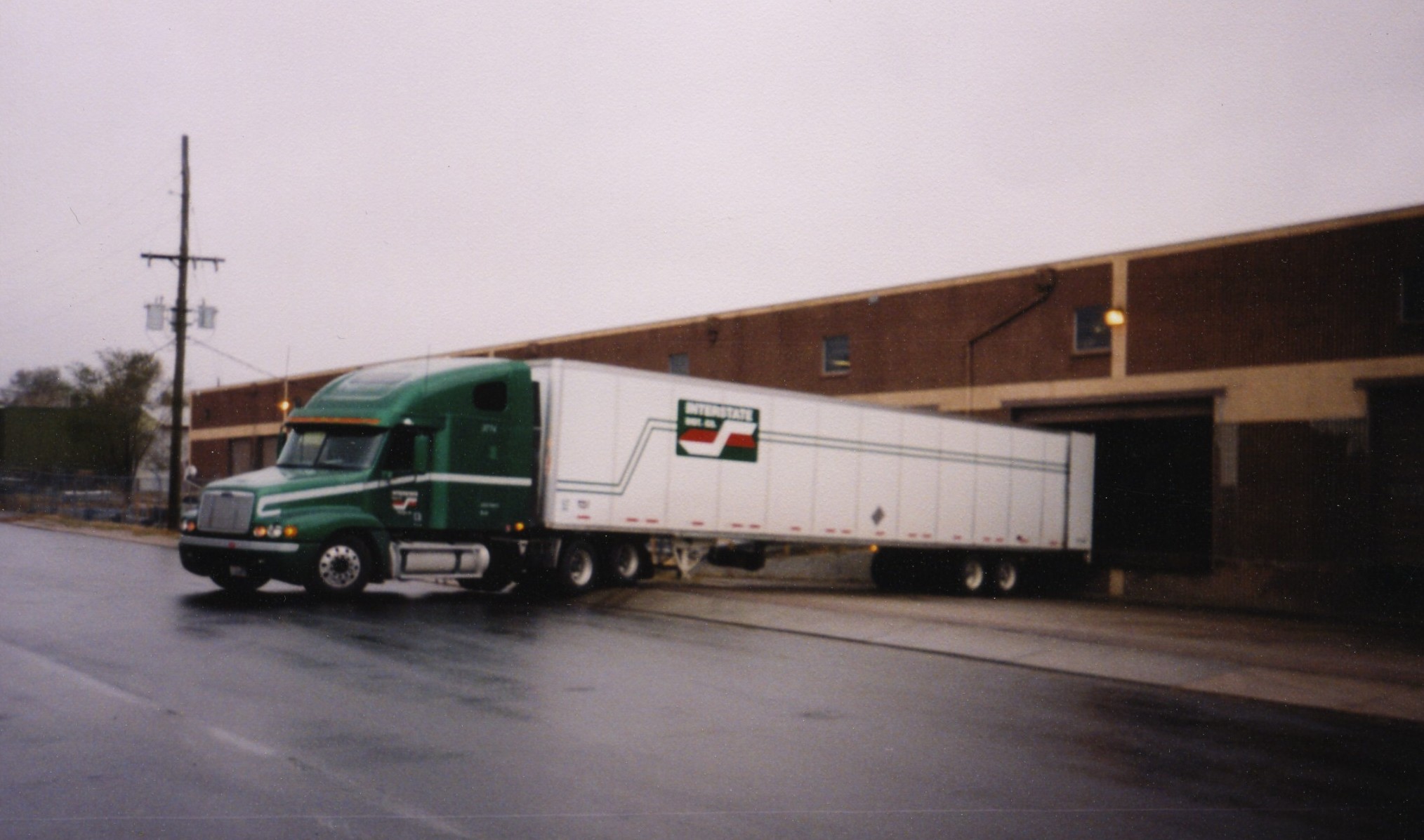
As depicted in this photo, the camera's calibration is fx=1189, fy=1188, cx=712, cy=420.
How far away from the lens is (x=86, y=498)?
148 feet

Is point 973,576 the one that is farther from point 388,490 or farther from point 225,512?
point 225,512

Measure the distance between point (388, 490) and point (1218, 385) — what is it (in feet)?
57.0

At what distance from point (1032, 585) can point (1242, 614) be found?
19.9 ft

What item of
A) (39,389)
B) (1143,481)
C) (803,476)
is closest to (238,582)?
(803,476)

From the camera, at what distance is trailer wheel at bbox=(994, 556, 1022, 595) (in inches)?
1020

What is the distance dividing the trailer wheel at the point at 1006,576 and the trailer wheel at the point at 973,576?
301 millimetres

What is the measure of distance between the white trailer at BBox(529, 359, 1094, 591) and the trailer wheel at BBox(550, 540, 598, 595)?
1.19ft

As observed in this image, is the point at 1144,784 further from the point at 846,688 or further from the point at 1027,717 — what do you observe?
the point at 846,688

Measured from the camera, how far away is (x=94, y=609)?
44.4 feet

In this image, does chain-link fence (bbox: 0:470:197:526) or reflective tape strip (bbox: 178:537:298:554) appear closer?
reflective tape strip (bbox: 178:537:298:554)

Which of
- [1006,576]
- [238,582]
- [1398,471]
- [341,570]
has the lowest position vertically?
[1006,576]

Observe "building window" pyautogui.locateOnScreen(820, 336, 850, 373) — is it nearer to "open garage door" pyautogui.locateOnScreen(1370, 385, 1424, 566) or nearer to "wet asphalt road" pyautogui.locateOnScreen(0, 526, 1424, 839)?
"open garage door" pyautogui.locateOnScreen(1370, 385, 1424, 566)

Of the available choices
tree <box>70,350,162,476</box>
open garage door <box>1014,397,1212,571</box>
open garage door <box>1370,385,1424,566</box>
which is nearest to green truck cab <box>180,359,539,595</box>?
open garage door <box>1014,397,1212,571</box>

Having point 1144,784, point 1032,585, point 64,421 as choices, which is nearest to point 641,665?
point 1144,784
